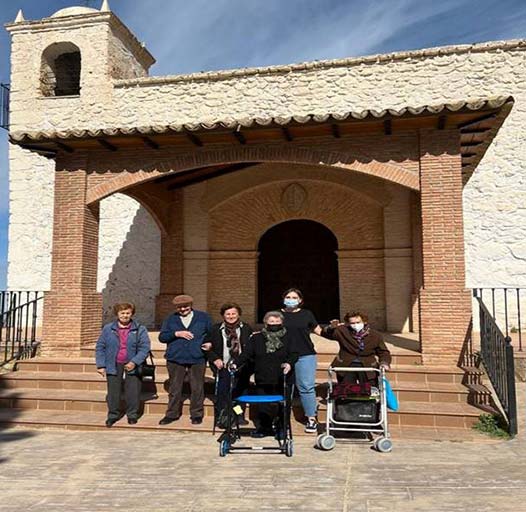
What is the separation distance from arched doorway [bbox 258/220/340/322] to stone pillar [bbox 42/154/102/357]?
193 inches

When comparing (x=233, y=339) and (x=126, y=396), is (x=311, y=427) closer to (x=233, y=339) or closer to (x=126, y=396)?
(x=233, y=339)

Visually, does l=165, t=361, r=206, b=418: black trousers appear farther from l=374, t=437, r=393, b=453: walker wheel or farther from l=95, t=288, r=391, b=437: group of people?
l=374, t=437, r=393, b=453: walker wheel

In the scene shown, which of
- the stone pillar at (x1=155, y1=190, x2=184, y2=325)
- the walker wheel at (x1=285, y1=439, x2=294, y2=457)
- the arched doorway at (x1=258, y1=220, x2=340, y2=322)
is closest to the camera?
the walker wheel at (x1=285, y1=439, x2=294, y2=457)

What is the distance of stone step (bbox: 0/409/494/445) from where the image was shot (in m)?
5.62

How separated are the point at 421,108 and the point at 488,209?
6525 millimetres

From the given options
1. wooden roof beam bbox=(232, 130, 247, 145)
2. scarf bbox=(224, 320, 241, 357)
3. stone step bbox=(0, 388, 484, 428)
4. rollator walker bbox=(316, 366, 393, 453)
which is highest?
wooden roof beam bbox=(232, 130, 247, 145)

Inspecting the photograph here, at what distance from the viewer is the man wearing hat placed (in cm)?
618

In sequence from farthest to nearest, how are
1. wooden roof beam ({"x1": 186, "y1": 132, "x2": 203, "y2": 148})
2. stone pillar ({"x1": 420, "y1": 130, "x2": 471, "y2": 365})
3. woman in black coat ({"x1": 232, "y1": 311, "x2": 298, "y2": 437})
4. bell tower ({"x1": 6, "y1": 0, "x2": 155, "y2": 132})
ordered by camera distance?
bell tower ({"x1": 6, "y1": 0, "x2": 155, "y2": 132})
wooden roof beam ({"x1": 186, "y1": 132, "x2": 203, "y2": 148})
stone pillar ({"x1": 420, "y1": 130, "x2": 471, "y2": 365})
woman in black coat ({"x1": 232, "y1": 311, "x2": 298, "y2": 437})

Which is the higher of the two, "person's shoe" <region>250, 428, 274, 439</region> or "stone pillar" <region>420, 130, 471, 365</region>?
"stone pillar" <region>420, 130, 471, 365</region>

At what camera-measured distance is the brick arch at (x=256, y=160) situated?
7840 millimetres

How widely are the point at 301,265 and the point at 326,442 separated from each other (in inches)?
307

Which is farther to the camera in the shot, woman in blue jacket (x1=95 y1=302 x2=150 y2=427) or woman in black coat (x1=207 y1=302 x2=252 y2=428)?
woman in blue jacket (x1=95 y1=302 x2=150 y2=427)

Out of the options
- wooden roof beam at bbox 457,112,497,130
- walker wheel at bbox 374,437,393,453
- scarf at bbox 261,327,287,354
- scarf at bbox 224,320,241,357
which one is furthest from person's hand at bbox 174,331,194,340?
wooden roof beam at bbox 457,112,497,130

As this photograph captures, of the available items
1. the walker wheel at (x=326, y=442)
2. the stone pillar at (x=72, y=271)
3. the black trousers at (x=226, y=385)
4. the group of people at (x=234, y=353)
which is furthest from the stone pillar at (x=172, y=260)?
the walker wheel at (x=326, y=442)
